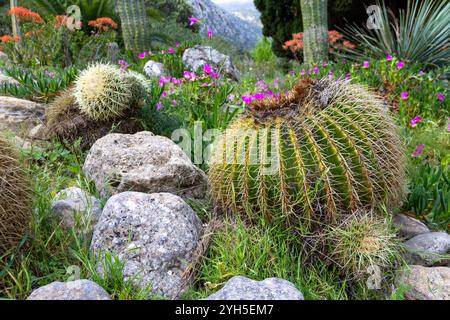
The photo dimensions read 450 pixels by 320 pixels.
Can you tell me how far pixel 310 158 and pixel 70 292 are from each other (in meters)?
1.27

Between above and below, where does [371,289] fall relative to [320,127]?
below

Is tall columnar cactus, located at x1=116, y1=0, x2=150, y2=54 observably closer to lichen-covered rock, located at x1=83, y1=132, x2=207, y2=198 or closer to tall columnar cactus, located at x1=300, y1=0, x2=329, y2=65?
tall columnar cactus, located at x1=300, y1=0, x2=329, y2=65

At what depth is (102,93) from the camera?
3.84 meters

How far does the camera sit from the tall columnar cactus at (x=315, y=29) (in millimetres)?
8148

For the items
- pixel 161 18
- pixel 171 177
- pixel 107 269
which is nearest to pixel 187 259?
pixel 107 269

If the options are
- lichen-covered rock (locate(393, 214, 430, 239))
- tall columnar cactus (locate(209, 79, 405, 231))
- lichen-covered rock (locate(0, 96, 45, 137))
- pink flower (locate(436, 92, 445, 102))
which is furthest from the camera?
pink flower (locate(436, 92, 445, 102))

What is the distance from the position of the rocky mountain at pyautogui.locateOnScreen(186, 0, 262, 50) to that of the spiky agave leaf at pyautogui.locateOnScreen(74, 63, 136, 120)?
14088 mm

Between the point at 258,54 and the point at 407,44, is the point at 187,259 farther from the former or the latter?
the point at 258,54

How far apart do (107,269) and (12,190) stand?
57 centimetres

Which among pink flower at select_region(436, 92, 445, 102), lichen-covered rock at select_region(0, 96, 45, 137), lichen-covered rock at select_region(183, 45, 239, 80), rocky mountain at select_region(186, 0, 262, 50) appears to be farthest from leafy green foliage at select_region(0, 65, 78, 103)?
rocky mountain at select_region(186, 0, 262, 50)

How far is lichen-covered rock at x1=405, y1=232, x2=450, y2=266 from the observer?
2.61 metres

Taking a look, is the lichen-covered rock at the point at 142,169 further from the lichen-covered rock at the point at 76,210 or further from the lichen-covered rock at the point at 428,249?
the lichen-covered rock at the point at 428,249

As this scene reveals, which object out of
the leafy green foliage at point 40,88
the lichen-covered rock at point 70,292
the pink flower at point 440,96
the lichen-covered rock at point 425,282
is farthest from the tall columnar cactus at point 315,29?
the lichen-covered rock at point 70,292

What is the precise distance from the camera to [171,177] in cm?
303
